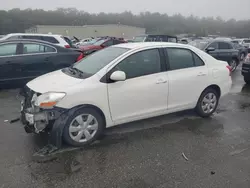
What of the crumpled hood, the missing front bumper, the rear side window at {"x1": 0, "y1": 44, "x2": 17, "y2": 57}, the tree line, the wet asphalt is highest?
the tree line

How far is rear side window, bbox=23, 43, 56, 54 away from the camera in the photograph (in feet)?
23.0

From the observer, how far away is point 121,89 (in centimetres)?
398

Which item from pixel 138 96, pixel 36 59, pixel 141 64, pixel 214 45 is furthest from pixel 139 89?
pixel 214 45

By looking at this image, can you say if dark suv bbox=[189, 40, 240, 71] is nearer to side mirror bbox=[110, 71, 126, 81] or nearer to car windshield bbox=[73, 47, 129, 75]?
car windshield bbox=[73, 47, 129, 75]

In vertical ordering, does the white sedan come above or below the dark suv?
below

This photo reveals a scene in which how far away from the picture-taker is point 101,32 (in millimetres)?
51562

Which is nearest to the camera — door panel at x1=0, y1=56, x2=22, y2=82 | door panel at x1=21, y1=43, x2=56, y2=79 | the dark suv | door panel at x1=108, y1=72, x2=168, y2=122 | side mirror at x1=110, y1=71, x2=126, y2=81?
side mirror at x1=110, y1=71, x2=126, y2=81

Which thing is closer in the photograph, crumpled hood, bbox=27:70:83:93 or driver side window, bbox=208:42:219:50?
crumpled hood, bbox=27:70:83:93

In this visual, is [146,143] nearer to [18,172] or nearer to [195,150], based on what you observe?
[195,150]

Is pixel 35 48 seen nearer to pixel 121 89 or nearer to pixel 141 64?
pixel 141 64

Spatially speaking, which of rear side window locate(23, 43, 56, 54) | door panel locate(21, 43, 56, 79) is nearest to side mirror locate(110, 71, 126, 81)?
door panel locate(21, 43, 56, 79)

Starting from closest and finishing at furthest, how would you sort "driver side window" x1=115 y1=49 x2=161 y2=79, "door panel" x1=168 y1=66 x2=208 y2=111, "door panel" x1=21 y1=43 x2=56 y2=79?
1. "driver side window" x1=115 y1=49 x2=161 y2=79
2. "door panel" x1=168 y1=66 x2=208 y2=111
3. "door panel" x1=21 y1=43 x2=56 y2=79

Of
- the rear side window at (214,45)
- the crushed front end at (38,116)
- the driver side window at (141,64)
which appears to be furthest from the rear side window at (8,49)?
the rear side window at (214,45)

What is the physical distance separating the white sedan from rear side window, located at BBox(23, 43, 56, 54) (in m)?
2.99
